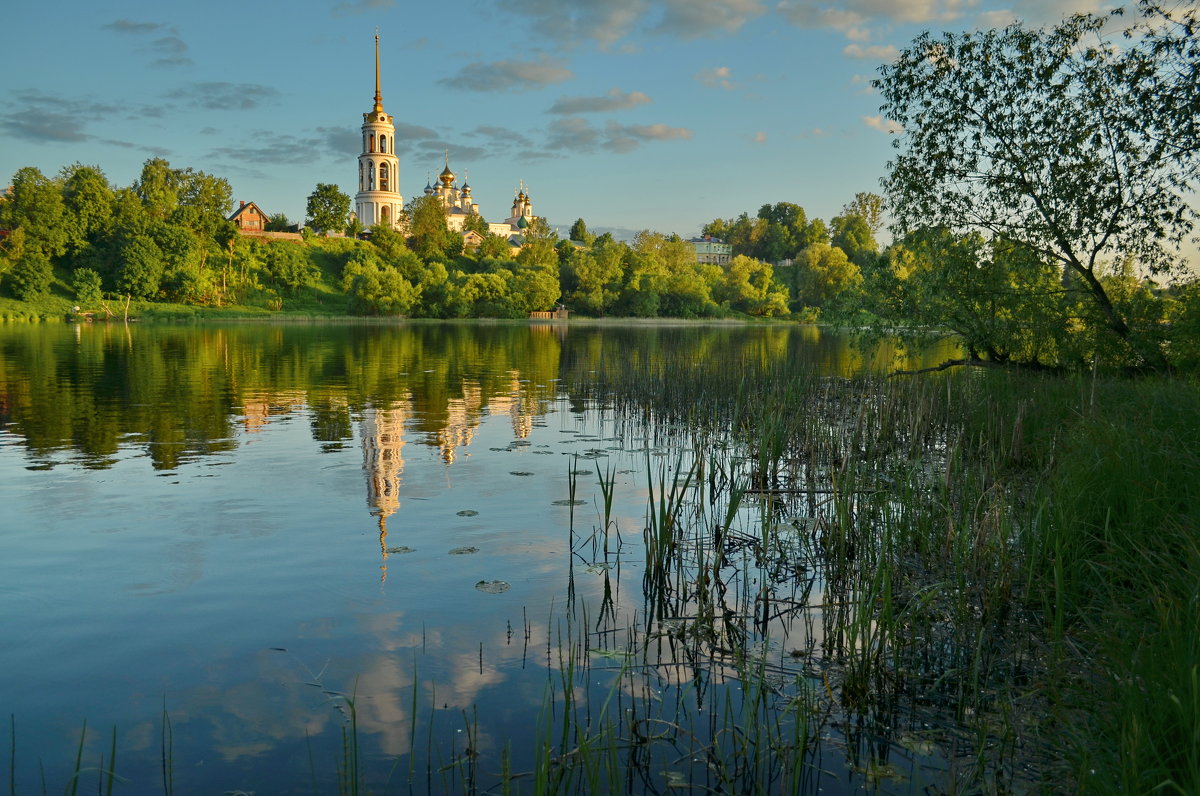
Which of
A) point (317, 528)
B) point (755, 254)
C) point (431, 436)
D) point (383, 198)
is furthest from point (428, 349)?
point (755, 254)

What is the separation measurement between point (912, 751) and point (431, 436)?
466 inches

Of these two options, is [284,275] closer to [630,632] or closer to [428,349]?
[428,349]

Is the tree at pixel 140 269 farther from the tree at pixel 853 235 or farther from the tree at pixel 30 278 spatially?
the tree at pixel 853 235

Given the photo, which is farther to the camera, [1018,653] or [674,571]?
[674,571]

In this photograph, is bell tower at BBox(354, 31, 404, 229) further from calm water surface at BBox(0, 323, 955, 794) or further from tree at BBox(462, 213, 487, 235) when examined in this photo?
calm water surface at BBox(0, 323, 955, 794)

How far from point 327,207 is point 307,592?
131 metres

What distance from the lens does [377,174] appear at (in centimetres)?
14575

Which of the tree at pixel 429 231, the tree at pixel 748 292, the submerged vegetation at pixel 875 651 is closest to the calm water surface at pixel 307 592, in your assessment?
the submerged vegetation at pixel 875 651

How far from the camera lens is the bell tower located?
5738 inches

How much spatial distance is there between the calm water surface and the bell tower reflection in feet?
0.21

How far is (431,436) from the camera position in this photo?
1516 cm

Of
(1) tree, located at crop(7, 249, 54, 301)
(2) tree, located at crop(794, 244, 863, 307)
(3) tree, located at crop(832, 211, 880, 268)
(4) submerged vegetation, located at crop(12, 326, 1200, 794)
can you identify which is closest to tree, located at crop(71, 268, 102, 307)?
(1) tree, located at crop(7, 249, 54, 301)

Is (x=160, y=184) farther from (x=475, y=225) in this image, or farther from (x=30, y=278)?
(x=475, y=225)

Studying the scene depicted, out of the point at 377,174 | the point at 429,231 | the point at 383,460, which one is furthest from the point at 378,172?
the point at 383,460
